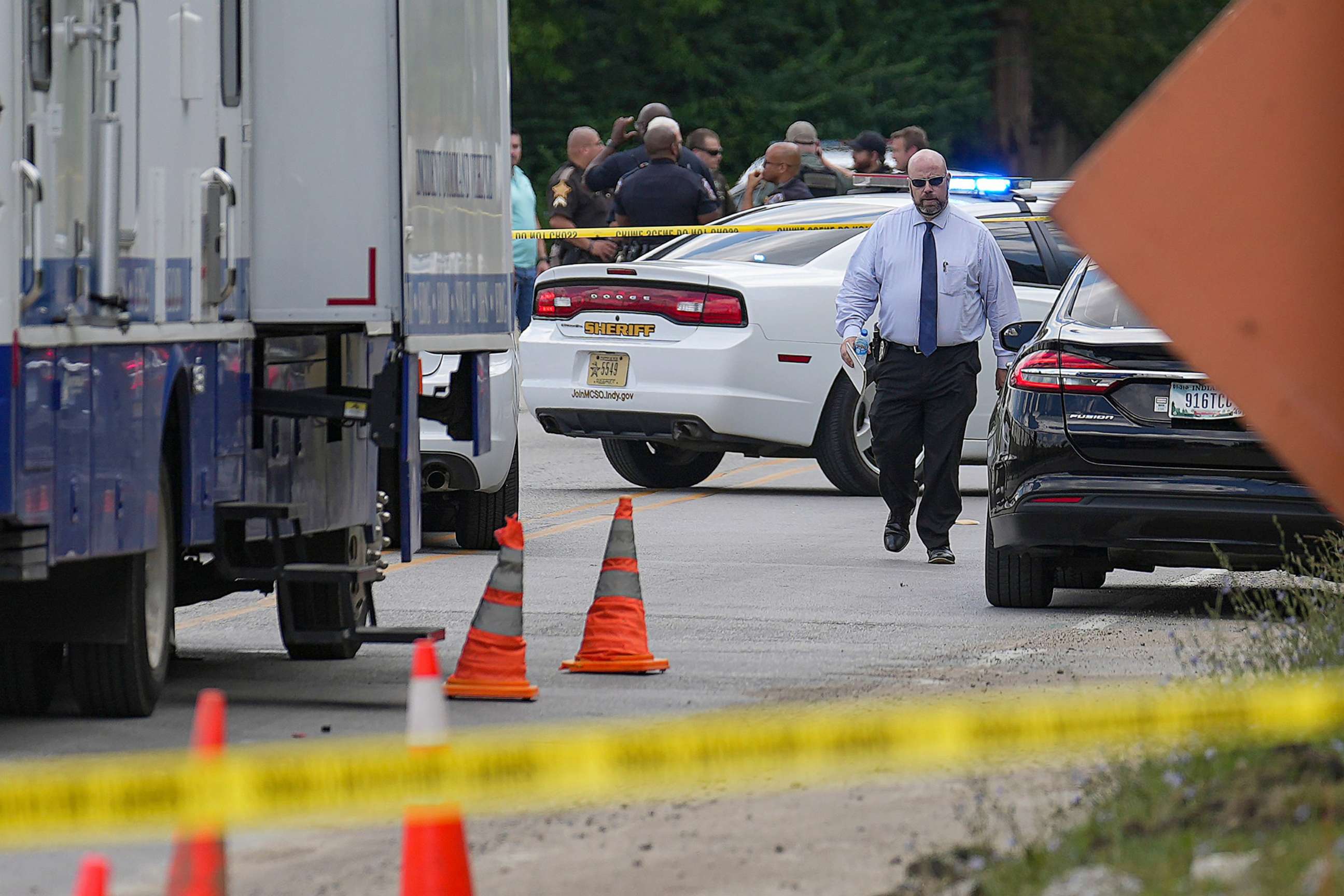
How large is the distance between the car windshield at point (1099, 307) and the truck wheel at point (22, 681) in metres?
4.39

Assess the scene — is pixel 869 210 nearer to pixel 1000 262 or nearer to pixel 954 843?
pixel 1000 262

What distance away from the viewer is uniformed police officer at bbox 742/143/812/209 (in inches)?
778

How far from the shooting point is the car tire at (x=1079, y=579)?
11164mm

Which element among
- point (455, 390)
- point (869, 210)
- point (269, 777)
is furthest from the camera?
point (869, 210)

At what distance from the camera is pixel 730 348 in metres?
15.1

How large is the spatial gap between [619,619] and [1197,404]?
8.30 ft

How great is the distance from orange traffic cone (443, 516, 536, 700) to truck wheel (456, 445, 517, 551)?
182 inches

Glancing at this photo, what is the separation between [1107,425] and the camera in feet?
32.9

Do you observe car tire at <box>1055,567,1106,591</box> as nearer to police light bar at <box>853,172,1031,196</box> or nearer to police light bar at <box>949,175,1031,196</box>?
police light bar at <box>853,172,1031,196</box>

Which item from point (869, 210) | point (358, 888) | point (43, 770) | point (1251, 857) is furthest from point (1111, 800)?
point (869, 210)

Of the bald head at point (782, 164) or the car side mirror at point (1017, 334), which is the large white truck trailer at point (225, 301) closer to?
the car side mirror at point (1017, 334)

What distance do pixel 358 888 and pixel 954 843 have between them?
1.27 metres

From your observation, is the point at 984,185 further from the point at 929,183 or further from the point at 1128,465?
the point at 1128,465

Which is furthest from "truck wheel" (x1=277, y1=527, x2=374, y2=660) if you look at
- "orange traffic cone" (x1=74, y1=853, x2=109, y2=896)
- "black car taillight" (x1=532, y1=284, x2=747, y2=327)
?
"black car taillight" (x1=532, y1=284, x2=747, y2=327)
